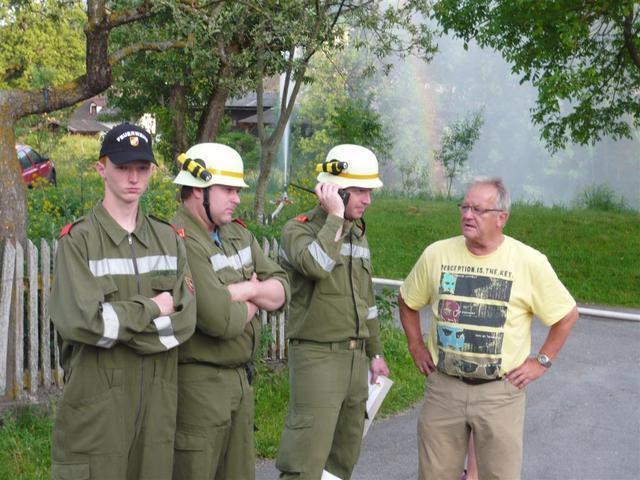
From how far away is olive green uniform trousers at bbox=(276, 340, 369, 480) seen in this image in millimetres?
4645

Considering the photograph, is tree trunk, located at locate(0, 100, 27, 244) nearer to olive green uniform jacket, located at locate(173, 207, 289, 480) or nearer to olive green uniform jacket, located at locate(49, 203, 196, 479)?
olive green uniform jacket, located at locate(173, 207, 289, 480)

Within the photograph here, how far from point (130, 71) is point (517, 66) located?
7.09 m

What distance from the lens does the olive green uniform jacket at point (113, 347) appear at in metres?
3.47

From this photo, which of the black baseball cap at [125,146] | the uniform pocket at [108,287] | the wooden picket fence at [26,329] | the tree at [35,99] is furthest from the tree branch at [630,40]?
the uniform pocket at [108,287]

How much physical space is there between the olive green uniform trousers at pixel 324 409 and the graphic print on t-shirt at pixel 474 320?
58cm

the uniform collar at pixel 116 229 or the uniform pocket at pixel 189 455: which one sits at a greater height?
the uniform collar at pixel 116 229

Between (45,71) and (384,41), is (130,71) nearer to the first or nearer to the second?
(384,41)

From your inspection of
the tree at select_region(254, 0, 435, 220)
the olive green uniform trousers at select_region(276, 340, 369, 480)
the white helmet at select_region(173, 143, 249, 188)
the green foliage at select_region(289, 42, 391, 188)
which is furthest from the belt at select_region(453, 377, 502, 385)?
the green foliage at select_region(289, 42, 391, 188)

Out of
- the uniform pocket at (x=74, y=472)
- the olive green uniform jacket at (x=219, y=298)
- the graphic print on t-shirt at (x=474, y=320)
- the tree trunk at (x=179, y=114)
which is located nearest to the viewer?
the uniform pocket at (x=74, y=472)

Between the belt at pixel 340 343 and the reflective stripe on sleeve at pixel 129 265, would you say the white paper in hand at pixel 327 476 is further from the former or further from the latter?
the reflective stripe on sleeve at pixel 129 265

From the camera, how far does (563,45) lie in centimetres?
1439

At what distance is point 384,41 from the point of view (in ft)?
41.8

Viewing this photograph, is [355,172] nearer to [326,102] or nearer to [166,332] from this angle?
[166,332]

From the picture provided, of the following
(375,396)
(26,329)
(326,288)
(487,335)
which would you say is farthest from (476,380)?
(26,329)
